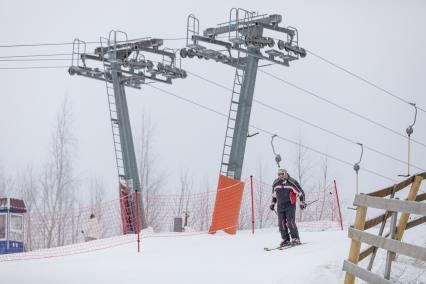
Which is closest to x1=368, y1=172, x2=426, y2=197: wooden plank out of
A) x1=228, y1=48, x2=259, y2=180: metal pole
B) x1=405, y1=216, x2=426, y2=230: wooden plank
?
x1=405, y1=216, x2=426, y2=230: wooden plank

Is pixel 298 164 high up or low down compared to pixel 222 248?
up

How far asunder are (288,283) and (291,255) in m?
3.14

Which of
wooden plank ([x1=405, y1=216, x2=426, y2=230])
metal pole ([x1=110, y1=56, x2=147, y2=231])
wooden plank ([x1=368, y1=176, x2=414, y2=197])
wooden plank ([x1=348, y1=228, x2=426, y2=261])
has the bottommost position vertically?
wooden plank ([x1=348, y1=228, x2=426, y2=261])

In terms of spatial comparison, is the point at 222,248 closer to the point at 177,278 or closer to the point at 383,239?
the point at 177,278

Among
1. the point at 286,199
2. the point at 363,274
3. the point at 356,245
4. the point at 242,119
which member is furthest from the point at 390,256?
the point at 242,119

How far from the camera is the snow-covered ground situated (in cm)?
1201

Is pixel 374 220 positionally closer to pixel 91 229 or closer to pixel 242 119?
pixel 242 119

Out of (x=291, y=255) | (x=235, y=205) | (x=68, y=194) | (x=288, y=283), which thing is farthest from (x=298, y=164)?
(x=288, y=283)

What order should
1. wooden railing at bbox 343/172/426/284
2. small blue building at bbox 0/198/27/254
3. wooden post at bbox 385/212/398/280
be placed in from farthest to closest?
small blue building at bbox 0/198/27/254 → wooden post at bbox 385/212/398/280 → wooden railing at bbox 343/172/426/284

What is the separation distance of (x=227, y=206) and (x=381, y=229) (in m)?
12.1

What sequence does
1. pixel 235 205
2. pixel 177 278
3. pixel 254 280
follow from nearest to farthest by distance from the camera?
pixel 254 280 < pixel 177 278 < pixel 235 205

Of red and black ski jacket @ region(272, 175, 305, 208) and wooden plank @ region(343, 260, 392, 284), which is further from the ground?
red and black ski jacket @ region(272, 175, 305, 208)

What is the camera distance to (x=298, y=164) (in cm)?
5150

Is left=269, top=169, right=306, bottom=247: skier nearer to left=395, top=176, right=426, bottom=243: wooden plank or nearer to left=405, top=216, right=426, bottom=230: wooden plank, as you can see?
left=405, top=216, right=426, bottom=230: wooden plank
